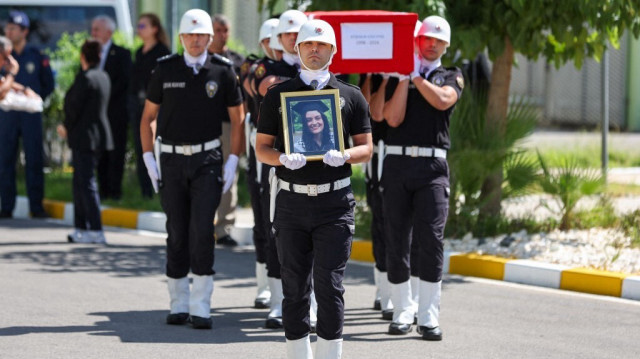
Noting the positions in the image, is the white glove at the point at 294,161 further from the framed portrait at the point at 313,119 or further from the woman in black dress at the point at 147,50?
the woman in black dress at the point at 147,50

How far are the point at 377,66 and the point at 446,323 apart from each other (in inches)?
71.1

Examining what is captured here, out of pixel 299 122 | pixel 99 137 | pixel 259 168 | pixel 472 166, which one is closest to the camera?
pixel 299 122

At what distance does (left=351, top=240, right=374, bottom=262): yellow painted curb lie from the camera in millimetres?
10703

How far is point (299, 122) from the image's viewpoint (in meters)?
6.10

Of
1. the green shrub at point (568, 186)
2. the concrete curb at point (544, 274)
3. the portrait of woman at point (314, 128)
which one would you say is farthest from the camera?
the green shrub at point (568, 186)

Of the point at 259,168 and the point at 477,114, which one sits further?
the point at 477,114

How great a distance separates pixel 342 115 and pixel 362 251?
4.62 metres

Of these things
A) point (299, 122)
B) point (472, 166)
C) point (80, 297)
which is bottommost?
point (80, 297)

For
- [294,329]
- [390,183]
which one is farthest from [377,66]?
[294,329]

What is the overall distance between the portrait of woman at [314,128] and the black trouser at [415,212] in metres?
1.59

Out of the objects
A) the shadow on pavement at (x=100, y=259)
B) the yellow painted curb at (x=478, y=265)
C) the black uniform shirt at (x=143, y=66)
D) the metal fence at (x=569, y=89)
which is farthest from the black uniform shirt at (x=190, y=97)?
the metal fence at (x=569, y=89)

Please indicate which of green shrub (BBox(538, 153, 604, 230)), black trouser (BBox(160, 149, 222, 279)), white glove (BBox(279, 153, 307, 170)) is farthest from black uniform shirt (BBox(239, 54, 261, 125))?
green shrub (BBox(538, 153, 604, 230))

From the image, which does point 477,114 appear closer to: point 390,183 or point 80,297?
point 390,183

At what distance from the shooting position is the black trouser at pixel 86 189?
37.3 feet
